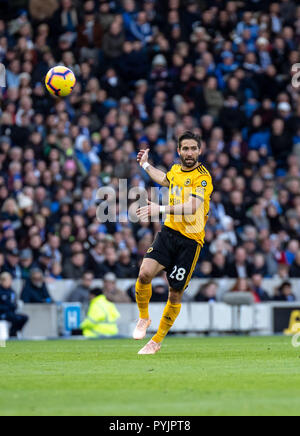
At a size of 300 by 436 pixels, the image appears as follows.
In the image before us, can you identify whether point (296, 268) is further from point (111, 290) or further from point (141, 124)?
point (141, 124)

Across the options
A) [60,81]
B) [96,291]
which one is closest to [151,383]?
[60,81]

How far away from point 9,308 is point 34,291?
86cm

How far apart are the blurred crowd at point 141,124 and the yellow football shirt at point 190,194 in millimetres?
7829

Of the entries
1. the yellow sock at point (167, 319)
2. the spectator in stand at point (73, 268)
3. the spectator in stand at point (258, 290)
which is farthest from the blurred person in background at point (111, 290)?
the yellow sock at point (167, 319)

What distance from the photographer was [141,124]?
2344 centimetres

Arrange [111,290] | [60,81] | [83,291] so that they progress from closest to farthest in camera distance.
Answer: [60,81] → [83,291] → [111,290]

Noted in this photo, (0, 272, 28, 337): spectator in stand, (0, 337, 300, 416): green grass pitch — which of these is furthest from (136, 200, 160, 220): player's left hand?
(0, 272, 28, 337): spectator in stand

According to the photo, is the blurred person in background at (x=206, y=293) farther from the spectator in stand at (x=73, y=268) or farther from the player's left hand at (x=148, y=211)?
the player's left hand at (x=148, y=211)

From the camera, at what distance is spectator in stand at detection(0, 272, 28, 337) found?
61.1 feet

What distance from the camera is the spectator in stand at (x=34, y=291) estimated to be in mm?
19297

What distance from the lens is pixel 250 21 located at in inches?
1053

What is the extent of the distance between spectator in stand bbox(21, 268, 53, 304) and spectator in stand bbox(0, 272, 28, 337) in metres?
0.45

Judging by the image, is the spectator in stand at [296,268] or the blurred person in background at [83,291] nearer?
the blurred person in background at [83,291]

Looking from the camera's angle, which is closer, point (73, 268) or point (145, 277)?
point (145, 277)
